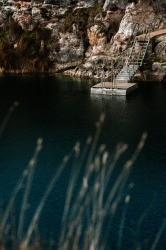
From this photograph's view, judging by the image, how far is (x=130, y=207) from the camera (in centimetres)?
2086

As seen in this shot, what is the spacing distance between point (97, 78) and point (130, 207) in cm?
3606

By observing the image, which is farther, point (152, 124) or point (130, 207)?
point (152, 124)

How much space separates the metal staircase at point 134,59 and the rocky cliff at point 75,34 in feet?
2.94

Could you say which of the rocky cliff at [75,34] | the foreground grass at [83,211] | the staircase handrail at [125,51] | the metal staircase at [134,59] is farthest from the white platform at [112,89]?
the foreground grass at [83,211]

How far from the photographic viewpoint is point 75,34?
197 feet

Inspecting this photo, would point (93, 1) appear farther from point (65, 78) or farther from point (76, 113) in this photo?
point (76, 113)

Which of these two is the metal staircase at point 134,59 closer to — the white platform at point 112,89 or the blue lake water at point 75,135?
the blue lake water at point 75,135

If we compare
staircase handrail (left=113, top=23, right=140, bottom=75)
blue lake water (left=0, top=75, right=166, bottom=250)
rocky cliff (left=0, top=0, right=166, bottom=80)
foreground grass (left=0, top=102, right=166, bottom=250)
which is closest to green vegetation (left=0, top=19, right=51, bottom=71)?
rocky cliff (left=0, top=0, right=166, bottom=80)

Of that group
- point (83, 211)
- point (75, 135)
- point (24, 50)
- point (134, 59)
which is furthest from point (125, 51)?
point (83, 211)

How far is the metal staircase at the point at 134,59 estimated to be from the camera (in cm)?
5209

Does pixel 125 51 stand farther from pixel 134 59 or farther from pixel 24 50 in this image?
pixel 24 50

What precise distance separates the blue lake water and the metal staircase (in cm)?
245

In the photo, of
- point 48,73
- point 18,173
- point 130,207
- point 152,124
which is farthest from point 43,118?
point 48,73

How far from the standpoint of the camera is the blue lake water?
19641 mm
